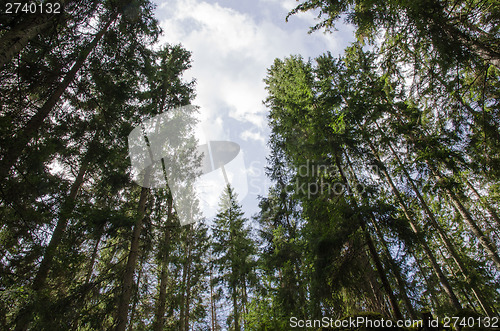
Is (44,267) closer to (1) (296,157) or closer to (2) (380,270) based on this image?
(1) (296,157)

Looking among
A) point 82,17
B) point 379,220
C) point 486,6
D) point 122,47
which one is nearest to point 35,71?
point 82,17

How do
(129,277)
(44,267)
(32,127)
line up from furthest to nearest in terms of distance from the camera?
(129,277), (44,267), (32,127)

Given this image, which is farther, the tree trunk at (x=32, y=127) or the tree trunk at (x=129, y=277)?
the tree trunk at (x=129, y=277)

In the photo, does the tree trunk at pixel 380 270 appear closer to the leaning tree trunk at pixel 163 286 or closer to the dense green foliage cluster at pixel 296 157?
the dense green foliage cluster at pixel 296 157

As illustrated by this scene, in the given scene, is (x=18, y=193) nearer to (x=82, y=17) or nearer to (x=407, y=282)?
(x=82, y=17)

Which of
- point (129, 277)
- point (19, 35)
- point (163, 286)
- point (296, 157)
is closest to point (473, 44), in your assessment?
point (296, 157)

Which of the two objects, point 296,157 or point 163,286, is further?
point 163,286

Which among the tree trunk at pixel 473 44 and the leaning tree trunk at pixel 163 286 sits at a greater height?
the tree trunk at pixel 473 44

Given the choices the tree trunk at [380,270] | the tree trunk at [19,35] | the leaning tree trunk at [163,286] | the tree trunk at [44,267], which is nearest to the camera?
the tree trunk at [19,35]

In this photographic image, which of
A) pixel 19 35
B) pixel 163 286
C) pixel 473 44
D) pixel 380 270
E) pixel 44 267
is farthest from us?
pixel 163 286

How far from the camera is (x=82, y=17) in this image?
725 centimetres

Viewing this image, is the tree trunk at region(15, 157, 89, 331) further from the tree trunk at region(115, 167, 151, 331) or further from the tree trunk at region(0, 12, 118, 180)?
the tree trunk at region(115, 167, 151, 331)

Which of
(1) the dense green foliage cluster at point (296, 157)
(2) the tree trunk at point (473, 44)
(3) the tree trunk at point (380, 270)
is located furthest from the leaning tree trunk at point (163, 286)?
(2) the tree trunk at point (473, 44)

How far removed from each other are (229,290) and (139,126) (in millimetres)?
11585
